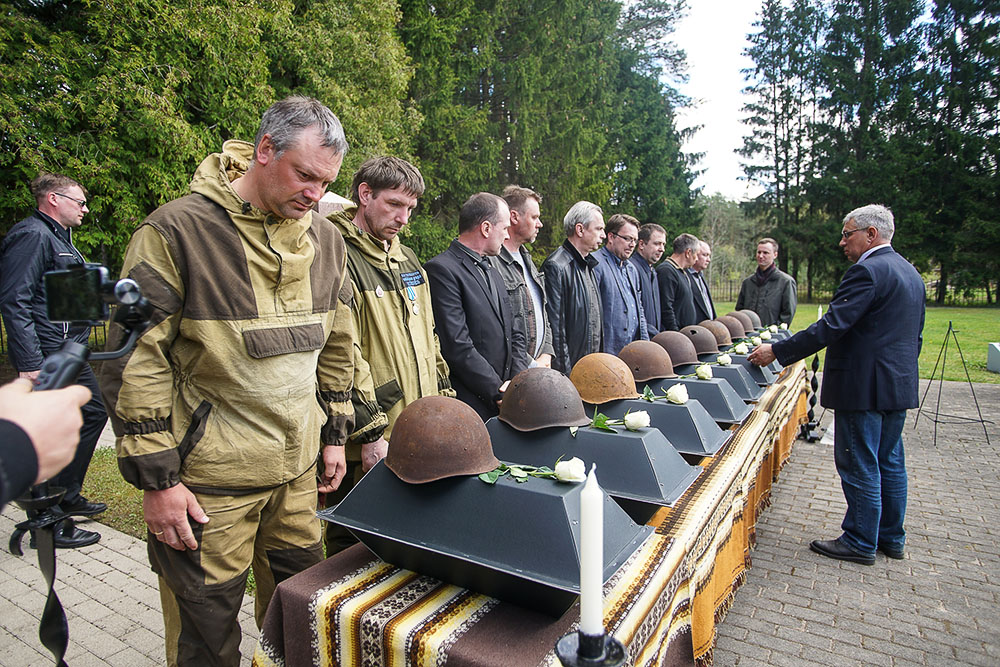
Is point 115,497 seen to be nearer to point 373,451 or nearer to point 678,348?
point 373,451

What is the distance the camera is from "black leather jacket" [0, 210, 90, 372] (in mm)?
3754

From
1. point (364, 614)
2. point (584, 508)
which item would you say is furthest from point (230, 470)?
point (584, 508)

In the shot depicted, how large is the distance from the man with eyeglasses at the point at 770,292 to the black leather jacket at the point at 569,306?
3930mm

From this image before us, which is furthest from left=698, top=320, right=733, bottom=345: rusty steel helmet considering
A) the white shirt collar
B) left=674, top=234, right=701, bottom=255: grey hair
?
left=674, top=234, right=701, bottom=255: grey hair

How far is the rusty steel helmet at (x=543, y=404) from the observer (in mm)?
2094

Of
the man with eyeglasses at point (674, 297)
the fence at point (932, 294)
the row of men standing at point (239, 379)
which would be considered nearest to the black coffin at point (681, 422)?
the row of men standing at point (239, 379)

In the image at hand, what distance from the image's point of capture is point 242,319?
178 cm

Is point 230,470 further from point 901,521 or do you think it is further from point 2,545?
point 901,521

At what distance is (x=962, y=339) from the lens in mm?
16094

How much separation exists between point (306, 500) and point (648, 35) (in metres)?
32.2

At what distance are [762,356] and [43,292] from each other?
186 inches

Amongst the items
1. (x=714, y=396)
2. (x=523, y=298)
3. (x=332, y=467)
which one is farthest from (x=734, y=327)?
(x=332, y=467)

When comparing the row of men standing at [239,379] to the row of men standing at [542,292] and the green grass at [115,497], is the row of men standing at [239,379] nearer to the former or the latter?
the row of men standing at [542,292]

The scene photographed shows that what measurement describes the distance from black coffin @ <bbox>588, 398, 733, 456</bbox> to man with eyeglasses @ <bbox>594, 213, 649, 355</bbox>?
2.54 metres
